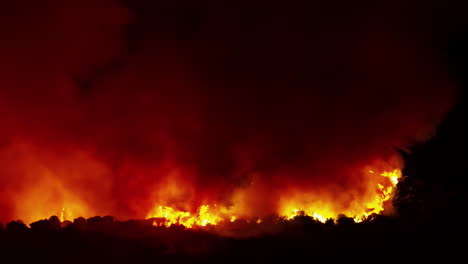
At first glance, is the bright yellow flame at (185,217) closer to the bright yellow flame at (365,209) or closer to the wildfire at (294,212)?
the wildfire at (294,212)

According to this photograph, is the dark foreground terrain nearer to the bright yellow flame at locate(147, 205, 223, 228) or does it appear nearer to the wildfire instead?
the wildfire

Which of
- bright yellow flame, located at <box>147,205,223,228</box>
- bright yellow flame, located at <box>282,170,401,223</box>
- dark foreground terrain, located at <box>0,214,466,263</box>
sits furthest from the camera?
bright yellow flame, located at <box>147,205,223,228</box>

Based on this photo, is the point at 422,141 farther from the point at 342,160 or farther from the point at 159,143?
the point at 159,143

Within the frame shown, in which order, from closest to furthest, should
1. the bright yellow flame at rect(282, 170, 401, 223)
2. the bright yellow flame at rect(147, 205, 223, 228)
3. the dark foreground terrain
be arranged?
the dark foreground terrain < the bright yellow flame at rect(282, 170, 401, 223) < the bright yellow flame at rect(147, 205, 223, 228)

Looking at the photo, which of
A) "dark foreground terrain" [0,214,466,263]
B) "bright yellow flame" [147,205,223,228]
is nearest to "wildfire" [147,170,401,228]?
"bright yellow flame" [147,205,223,228]

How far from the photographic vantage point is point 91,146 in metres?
16.6

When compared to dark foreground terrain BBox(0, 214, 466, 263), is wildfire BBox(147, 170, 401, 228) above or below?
above

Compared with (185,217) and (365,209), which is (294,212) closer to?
(365,209)

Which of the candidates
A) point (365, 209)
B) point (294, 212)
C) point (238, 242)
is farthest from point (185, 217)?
point (365, 209)

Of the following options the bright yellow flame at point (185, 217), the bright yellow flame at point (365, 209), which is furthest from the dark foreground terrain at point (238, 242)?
the bright yellow flame at point (185, 217)

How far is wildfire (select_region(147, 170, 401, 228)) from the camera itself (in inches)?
557

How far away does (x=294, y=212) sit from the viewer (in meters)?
14.3

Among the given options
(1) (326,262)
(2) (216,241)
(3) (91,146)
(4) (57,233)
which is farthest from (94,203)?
(1) (326,262)

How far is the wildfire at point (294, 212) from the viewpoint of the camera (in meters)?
14.1
